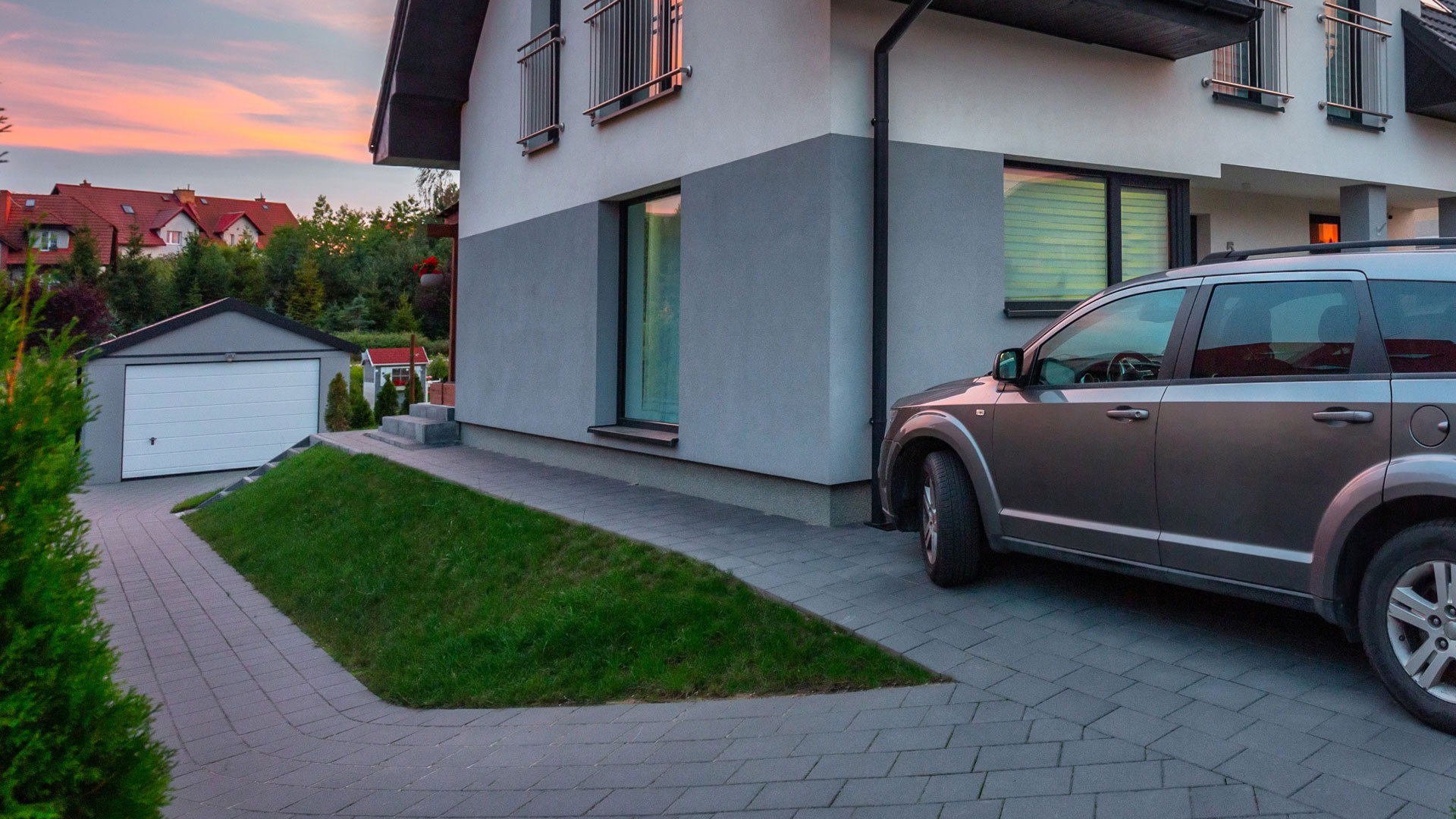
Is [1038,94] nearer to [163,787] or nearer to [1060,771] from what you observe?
[1060,771]

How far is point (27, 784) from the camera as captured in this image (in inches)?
102

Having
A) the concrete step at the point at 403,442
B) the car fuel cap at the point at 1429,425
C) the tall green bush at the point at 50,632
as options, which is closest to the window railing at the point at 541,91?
the concrete step at the point at 403,442

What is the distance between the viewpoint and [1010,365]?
5.29 metres

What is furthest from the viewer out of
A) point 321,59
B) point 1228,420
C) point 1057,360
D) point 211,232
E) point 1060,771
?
point 211,232

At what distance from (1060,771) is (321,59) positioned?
69.2ft

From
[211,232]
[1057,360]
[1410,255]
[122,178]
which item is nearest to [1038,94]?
[1057,360]

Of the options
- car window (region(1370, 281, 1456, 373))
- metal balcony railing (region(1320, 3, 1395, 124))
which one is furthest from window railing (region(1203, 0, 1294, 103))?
car window (region(1370, 281, 1456, 373))

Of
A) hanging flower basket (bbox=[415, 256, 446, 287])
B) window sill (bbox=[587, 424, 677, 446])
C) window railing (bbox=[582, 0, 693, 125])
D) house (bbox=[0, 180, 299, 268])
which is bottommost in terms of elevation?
window sill (bbox=[587, 424, 677, 446])

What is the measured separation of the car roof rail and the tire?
126cm

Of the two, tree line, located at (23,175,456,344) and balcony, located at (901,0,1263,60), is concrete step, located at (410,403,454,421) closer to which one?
balcony, located at (901,0,1263,60)

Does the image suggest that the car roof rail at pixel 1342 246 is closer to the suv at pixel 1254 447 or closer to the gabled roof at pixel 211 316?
the suv at pixel 1254 447

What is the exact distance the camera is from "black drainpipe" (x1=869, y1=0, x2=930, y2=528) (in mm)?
7301

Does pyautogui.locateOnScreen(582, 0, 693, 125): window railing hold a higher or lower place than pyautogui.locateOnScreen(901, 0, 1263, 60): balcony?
higher

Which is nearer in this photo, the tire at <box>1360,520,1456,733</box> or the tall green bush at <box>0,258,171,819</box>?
the tall green bush at <box>0,258,171,819</box>
